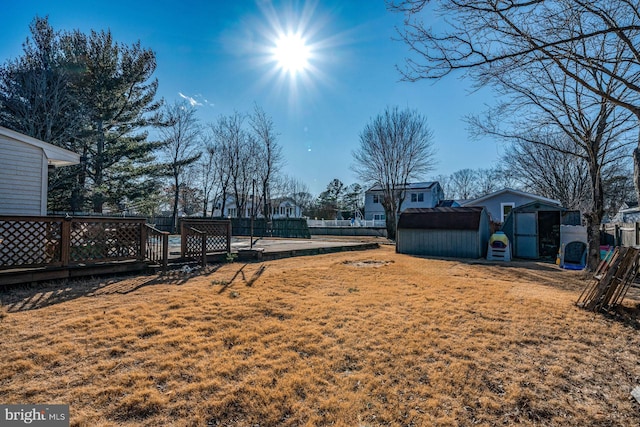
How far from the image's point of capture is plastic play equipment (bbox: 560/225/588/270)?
972cm

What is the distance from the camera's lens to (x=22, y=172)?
7.46m

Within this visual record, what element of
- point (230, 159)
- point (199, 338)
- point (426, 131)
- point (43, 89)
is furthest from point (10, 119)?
point (426, 131)

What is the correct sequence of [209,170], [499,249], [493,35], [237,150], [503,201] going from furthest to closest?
1. [209,170]
2. [237,150]
3. [503,201]
4. [499,249]
5. [493,35]

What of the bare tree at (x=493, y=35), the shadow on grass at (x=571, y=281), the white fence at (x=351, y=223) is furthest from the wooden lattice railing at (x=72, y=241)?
the white fence at (x=351, y=223)

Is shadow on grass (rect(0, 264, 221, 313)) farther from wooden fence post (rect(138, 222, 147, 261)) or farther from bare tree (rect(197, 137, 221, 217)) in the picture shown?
bare tree (rect(197, 137, 221, 217))

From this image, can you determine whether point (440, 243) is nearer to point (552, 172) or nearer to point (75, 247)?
point (75, 247)

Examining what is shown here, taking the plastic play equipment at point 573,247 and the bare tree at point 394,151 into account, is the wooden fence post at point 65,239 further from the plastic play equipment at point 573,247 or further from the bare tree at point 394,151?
the bare tree at point 394,151

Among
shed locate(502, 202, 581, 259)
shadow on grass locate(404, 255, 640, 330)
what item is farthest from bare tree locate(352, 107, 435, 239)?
shadow on grass locate(404, 255, 640, 330)

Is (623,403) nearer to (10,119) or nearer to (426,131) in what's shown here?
(426,131)

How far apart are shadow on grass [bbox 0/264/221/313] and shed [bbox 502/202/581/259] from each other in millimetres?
12175

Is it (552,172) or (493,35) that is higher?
(552,172)

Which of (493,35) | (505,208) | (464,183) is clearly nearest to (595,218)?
(493,35)

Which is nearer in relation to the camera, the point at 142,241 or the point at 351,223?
the point at 142,241

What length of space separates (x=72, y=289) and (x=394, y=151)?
1989 cm
